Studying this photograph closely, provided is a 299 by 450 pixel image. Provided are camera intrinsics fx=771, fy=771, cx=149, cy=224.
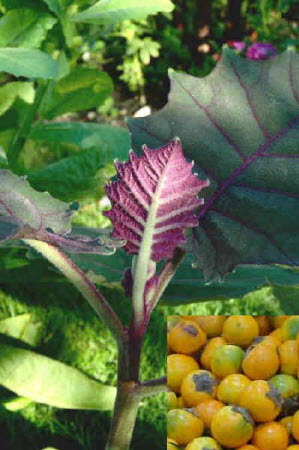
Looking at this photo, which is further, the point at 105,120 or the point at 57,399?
the point at 105,120

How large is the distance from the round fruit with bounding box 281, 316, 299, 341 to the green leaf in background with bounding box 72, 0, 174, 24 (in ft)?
3.50

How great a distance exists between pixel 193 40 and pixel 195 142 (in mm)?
3900

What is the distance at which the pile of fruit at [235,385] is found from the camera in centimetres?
100

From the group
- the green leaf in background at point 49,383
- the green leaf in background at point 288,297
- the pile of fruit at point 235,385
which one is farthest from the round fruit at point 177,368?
the green leaf in background at point 49,383

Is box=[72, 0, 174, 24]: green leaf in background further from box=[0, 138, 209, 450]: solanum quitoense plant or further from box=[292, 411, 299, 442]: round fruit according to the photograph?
box=[292, 411, 299, 442]: round fruit

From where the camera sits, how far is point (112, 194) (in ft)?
3.09

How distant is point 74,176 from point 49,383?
0.60 metres

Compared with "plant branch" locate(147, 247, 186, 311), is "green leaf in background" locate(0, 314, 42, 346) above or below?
below

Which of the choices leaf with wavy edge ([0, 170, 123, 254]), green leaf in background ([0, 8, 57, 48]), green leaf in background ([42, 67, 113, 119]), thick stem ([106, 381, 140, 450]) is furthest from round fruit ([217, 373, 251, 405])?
green leaf in background ([42, 67, 113, 119])

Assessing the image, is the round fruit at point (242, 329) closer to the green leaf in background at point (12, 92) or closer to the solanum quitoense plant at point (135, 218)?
the solanum quitoense plant at point (135, 218)

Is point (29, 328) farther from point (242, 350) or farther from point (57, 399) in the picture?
point (242, 350)

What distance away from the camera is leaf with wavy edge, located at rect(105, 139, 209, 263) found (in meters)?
0.93

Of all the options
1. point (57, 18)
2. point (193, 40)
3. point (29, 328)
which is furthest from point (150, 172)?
point (193, 40)

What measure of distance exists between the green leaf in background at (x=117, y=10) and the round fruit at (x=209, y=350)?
3.41 feet
